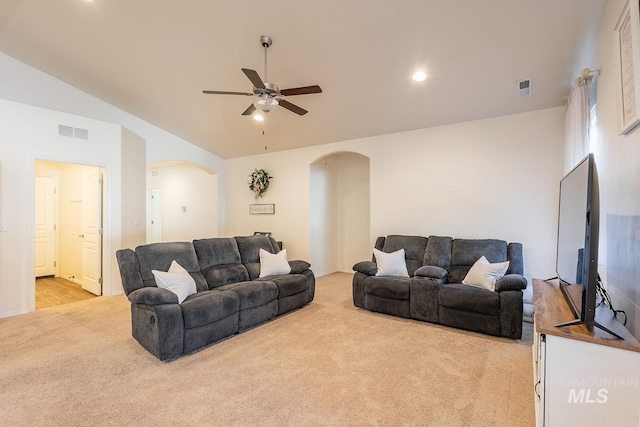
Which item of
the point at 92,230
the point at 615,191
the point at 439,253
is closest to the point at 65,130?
the point at 92,230

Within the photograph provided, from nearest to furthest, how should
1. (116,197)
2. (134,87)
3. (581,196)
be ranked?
(581,196) < (134,87) < (116,197)

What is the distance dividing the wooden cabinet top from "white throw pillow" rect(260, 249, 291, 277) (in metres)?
2.88

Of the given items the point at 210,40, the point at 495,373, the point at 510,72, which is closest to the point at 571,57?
the point at 510,72

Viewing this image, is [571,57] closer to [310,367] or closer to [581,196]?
[581,196]

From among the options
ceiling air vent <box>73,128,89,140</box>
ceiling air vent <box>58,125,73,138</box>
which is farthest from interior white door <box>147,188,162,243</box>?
ceiling air vent <box>58,125,73,138</box>

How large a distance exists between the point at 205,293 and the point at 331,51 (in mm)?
2969

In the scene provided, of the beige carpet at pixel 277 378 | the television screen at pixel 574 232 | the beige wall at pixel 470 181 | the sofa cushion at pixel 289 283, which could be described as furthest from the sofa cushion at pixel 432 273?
the sofa cushion at pixel 289 283

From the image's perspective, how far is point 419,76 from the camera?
358cm

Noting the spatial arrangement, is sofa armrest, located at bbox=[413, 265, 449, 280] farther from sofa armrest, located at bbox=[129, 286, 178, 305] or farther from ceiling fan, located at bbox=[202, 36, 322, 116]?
sofa armrest, located at bbox=[129, 286, 178, 305]

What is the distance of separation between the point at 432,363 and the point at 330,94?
344 cm

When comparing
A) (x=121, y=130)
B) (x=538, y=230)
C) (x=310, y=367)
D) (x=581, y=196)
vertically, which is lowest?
(x=310, y=367)

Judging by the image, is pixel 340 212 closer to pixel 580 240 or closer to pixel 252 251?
pixel 252 251

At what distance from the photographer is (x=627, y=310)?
5.69ft

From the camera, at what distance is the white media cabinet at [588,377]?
1324 millimetres
